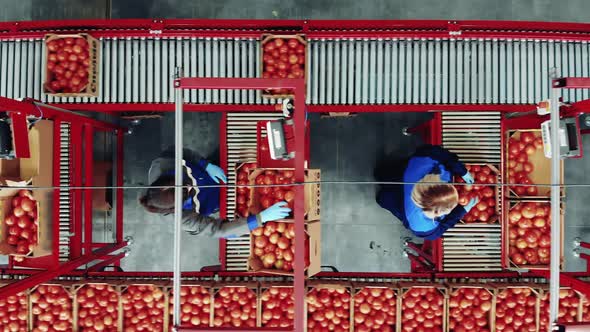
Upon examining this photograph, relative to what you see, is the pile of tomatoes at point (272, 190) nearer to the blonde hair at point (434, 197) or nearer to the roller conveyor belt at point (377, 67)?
the roller conveyor belt at point (377, 67)

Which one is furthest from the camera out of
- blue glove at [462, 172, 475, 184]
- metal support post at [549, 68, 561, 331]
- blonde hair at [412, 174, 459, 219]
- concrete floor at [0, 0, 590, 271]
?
concrete floor at [0, 0, 590, 271]

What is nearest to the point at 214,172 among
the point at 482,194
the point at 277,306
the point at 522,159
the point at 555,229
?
the point at 277,306

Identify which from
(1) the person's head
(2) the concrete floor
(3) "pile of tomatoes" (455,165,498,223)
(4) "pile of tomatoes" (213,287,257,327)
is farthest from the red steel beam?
(3) "pile of tomatoes" (455,165,498,223)

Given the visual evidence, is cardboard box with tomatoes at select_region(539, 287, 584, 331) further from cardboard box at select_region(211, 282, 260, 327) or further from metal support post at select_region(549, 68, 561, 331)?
cardboard box at select_region(211, 282, 260, 327)

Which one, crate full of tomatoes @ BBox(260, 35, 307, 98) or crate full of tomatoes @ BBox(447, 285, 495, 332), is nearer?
crate full of tomatoes @ BBox(260, 35, 307, 98)

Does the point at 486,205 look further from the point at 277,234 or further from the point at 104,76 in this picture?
the point at 104,76

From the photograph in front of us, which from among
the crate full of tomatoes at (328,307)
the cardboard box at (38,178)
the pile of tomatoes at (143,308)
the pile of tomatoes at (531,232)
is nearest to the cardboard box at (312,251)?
the crate full of tomatoes at (328,307)
